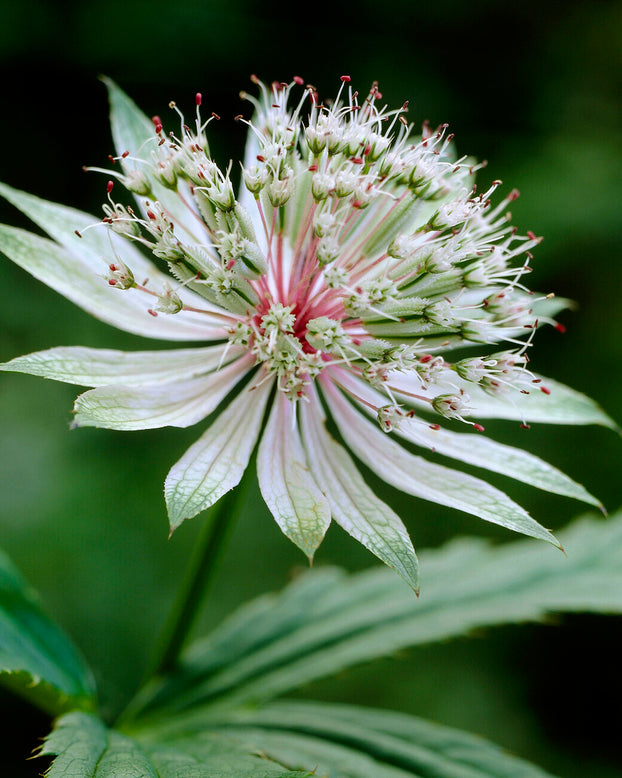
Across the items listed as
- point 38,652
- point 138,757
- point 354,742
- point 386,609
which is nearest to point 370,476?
point 386,609

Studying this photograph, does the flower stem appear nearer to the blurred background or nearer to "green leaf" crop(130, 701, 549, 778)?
"green leaf" crop(130, 701, 549, 778)

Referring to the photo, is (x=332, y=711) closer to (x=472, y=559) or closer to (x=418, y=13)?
(x=472, y=559)

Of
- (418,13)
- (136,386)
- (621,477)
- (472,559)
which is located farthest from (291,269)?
(418,13)

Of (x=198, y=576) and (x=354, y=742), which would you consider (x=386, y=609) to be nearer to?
(x=354, y=742)

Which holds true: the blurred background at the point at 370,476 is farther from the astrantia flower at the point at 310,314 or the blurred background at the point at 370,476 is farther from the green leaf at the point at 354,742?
the astrantia flower at the point at 310,314

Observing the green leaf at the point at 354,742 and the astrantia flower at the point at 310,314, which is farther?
the green leaf at the point at 354,742

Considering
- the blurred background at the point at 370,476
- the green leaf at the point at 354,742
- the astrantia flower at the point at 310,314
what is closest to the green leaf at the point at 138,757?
the green leaf at the point at 354,742
